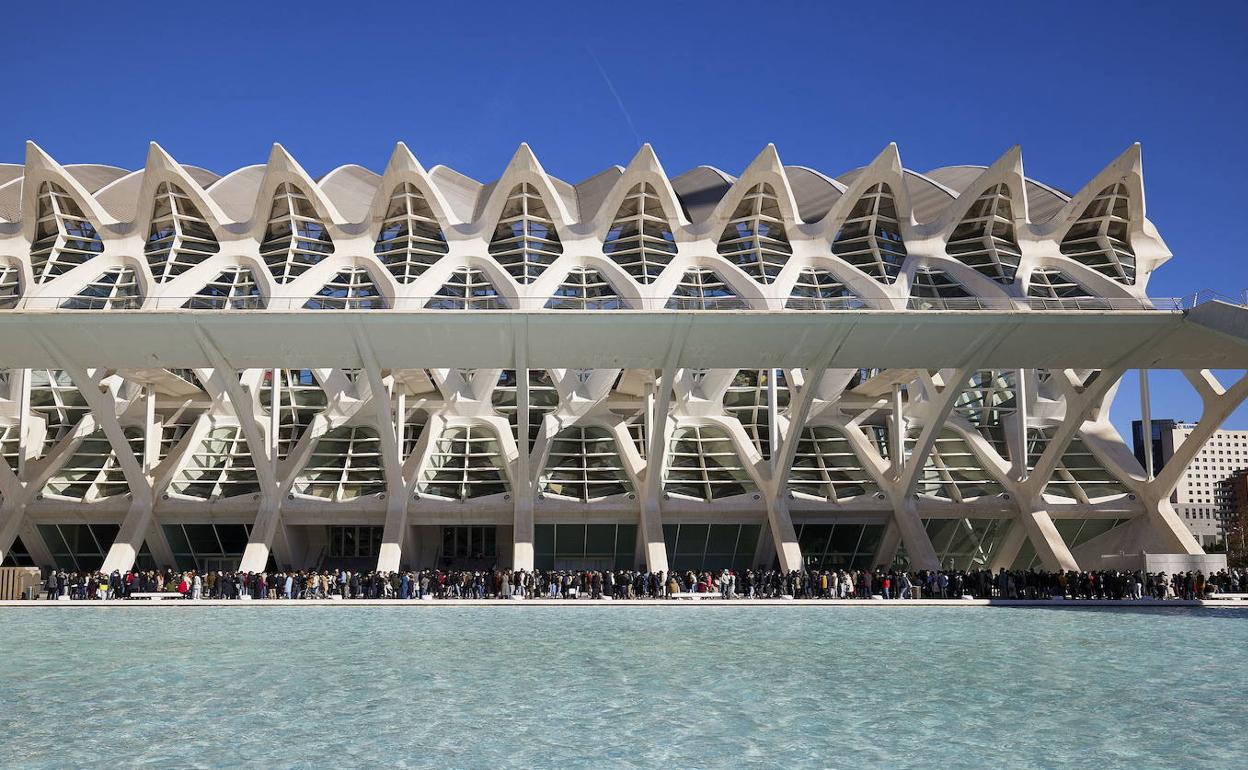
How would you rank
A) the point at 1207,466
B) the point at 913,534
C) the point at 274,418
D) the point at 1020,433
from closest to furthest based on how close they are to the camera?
A: the point at 913,534 → the point at 274,418 → the point at 1020,433 → the point at 1207,466

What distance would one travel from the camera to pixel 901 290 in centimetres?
4250

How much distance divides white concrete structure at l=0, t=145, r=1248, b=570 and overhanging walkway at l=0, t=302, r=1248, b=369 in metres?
1.84

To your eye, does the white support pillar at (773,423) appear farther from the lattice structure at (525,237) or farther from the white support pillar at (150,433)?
the white support pillar at (150,433)

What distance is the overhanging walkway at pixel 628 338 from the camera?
1168 inches

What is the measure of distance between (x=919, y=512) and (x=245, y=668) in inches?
1203

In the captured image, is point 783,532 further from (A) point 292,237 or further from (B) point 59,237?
(B) point 59,237

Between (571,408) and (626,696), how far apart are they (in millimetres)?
29473

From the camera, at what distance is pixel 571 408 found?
41562 millimetres

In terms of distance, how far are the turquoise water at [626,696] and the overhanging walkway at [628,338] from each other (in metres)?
10.9

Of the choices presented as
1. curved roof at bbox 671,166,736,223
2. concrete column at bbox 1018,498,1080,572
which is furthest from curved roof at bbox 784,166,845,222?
concrete column at bbox 1018,498,1080,572

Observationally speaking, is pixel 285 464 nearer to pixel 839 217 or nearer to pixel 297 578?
pixel 297 578

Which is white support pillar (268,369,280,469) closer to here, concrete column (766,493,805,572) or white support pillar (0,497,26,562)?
white support pillar (0,497,26,562)

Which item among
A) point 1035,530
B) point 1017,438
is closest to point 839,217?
point 1017,438

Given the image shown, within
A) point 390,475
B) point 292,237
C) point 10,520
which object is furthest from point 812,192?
point 10,520
